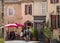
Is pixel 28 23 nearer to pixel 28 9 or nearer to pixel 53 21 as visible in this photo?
pixel 28 9

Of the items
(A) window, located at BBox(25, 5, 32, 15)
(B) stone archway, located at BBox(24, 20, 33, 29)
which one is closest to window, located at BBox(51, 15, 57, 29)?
(B) stone archway, located at BBox(24, 20, 33, 29)

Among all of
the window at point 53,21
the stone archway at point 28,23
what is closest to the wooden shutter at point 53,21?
the window at point 53,21

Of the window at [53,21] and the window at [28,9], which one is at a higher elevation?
the window at [28,9]

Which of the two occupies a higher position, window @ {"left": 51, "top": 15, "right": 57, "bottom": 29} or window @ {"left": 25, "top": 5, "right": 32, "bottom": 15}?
window @ {"left": 25, "top": 5, "right": 32, "bottom": 15}

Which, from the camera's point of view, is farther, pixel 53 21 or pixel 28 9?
pixel 28 9

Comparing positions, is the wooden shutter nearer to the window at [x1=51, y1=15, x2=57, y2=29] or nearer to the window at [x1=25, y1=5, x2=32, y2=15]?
the window at [x1=51, y1=15, x2=57, y2=29]

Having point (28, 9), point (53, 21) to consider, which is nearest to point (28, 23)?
point (28, 9)

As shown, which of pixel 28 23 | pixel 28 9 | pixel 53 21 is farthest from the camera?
pixel 28 9

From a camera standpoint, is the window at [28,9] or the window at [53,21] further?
the window at [28,9]

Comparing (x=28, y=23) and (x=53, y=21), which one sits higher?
(x=53, y=21)

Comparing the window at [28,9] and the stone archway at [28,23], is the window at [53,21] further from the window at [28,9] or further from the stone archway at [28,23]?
the window at [28,9]

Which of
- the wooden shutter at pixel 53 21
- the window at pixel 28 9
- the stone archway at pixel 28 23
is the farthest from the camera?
the window at pixel 28 9

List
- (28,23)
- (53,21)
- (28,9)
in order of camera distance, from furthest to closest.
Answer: (28,9) → (28,23) → (53,21)

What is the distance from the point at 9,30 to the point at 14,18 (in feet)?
8.11
